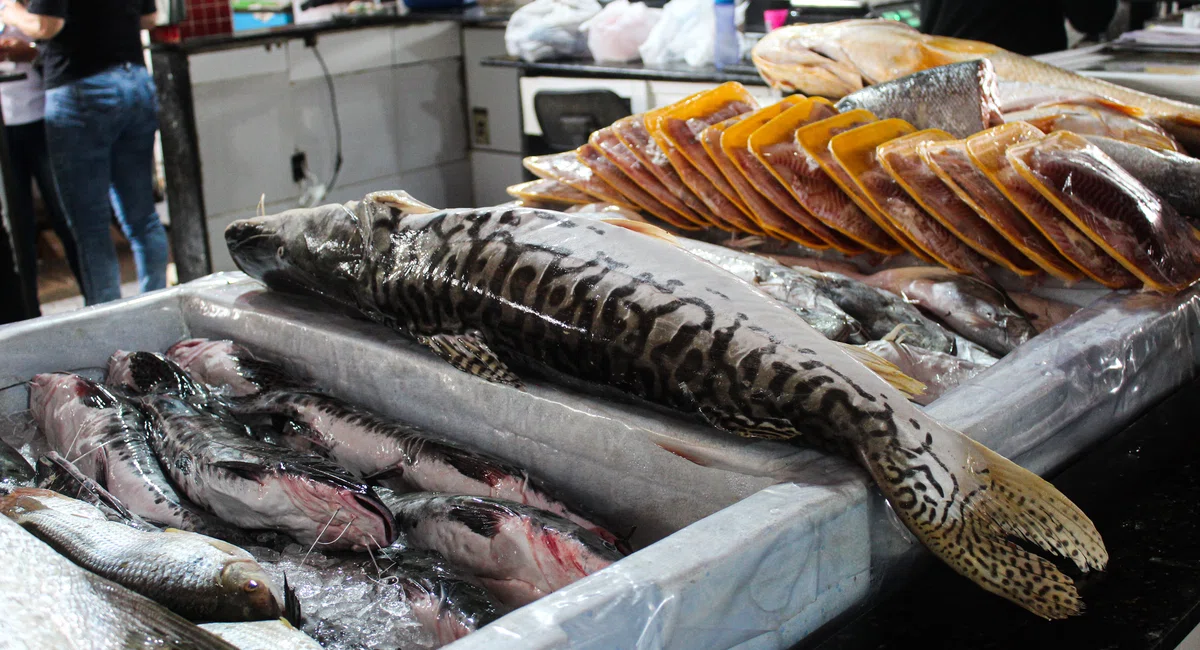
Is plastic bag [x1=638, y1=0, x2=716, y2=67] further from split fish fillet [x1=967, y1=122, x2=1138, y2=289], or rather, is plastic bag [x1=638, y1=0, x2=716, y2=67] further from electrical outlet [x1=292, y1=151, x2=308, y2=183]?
split fish fillet [x1=967, y1=122, x2=1138, y2=289]

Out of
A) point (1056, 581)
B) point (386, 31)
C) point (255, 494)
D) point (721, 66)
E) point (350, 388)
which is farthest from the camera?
point (386, 31)

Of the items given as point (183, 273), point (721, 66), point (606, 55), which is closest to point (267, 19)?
point (183, 273)

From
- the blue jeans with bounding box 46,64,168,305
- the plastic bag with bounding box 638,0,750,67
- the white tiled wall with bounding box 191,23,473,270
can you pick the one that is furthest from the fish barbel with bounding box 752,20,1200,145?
the white tiled wall with bounding box 191,23,473,270

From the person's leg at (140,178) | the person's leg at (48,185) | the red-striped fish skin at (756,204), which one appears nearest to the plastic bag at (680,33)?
the person's leg at (140,178)

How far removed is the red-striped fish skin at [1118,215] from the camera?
198 cm

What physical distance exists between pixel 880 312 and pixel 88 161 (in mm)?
4092

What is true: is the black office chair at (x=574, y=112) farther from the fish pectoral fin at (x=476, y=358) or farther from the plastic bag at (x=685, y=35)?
the fish pectoral fin at (x=476, y=358)

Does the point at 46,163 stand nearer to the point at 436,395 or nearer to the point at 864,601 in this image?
the point at 436,395

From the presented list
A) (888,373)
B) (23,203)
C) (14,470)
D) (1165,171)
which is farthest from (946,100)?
(23,203)

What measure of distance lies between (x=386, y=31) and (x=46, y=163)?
2605 millimetres

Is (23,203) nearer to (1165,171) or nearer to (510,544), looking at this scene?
(510,544)

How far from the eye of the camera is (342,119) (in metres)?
6.90

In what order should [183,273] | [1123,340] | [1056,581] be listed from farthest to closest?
[183,273] < [1123,340] < [1056,581]

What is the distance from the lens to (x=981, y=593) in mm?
1405
